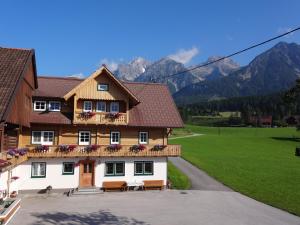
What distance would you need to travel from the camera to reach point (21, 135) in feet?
119

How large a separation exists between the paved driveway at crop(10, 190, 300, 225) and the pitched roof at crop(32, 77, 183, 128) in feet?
22.9

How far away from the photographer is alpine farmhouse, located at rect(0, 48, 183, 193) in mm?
35938

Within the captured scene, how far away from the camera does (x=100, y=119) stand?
37.5 meters

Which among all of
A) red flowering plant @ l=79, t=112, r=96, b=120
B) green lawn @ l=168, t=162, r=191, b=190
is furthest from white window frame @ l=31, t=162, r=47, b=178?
green lawn @ l=168, t=162, r=191, b=190

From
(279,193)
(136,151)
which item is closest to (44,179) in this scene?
(136,151)

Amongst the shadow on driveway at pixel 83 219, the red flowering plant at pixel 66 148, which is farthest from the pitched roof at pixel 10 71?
the red flowering plant at pixel 66 148

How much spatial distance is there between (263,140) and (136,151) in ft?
222

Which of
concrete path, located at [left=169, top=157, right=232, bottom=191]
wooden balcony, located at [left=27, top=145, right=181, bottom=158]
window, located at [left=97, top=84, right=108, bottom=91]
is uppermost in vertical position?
window, located at [left=97, top=84, right=108, bottom=91]

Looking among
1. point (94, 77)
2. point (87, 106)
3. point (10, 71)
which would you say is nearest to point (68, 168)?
point (87, 106)

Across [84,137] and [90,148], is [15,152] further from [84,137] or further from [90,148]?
[84,137]

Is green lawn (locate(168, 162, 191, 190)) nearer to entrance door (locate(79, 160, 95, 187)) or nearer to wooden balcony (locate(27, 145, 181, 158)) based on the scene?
wooden balcony (locate(27, 145, 181, 158))

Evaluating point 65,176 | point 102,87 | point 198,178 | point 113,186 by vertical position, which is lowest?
point 198,178

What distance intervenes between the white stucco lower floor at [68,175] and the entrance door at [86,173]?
1.00 ft

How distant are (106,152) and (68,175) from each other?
406cm
